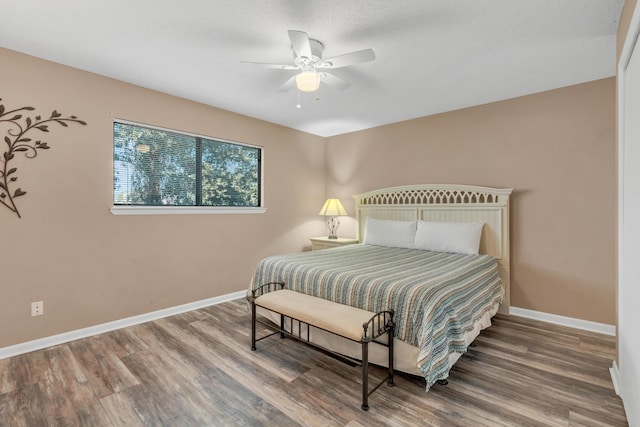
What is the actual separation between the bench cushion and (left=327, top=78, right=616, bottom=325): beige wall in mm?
2353

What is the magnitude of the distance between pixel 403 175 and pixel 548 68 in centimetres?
198

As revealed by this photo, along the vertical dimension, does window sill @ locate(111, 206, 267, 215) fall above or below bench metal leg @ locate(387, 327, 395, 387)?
above

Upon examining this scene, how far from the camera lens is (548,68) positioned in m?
2.74

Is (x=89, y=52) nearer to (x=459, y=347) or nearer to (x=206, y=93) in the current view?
(x=206, y=93)

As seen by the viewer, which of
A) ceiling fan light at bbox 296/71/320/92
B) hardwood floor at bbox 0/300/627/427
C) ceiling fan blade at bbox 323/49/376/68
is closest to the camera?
hardwood floor at bbox 0/300/627/427

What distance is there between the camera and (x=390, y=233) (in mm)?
3922

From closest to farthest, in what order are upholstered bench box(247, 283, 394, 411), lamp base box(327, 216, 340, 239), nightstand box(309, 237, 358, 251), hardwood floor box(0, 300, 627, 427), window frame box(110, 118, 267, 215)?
hardwood floor box(0, 300, 627, 427) → upholstered bench box(247, 283, 394, 411) → window frame box(110, 118, 267, 215) → nightstand box(309, 237, 358, 251) → lamp base box(327, 216, 340, 239)

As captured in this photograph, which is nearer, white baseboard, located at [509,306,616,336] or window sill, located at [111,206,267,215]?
white baseboard, located at [509,306,616,336]

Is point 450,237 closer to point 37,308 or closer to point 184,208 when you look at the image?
point 184,208

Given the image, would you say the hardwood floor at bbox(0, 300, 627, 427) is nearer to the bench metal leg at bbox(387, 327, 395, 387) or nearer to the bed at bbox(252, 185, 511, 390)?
the bench metal leg at bbox(387, 327, 395, 387)

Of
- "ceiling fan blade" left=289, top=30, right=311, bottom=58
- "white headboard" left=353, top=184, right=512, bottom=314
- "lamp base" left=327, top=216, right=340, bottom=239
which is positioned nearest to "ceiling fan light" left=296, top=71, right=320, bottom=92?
"ceiling fan blade" left=289, top=30, right=311, bottom=58

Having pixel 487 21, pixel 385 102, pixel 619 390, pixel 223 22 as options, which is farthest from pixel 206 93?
pixel 619 390

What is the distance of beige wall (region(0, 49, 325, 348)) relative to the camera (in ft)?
8.25

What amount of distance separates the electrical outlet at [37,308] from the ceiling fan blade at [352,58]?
3096mm
